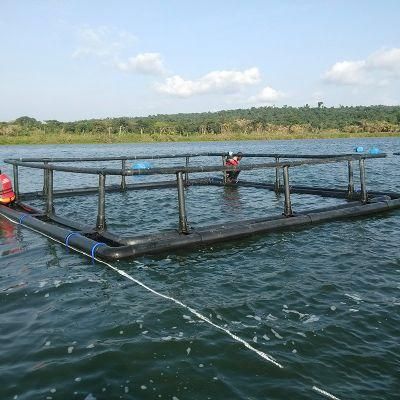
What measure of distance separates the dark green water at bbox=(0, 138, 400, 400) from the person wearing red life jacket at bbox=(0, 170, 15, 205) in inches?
127

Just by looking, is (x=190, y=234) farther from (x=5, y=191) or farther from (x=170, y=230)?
(x=5, y=191)

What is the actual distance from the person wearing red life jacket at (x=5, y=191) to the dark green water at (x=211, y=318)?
10.5 ft

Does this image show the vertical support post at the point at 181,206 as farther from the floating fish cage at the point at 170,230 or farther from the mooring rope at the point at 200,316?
the mooring rope at the point at 200,316

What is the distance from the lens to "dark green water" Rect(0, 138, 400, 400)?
15.0 feet

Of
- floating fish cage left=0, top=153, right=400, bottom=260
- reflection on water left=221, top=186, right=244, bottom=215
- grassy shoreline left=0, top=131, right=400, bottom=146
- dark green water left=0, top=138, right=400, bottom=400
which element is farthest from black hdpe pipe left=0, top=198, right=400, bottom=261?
grassy shoreline left=0, top=131, right=400, bottom=146

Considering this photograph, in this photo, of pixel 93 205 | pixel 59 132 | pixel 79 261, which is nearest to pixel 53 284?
pixel 79 261

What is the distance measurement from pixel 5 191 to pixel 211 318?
383 inches

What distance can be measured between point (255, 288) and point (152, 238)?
2850 mm

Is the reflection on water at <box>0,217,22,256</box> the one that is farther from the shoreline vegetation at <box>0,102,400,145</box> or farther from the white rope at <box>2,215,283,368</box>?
the shoreline vegetation at <box>0,102,400,145</box>

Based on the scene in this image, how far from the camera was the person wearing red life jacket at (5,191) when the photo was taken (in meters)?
13.2

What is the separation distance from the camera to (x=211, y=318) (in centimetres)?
604

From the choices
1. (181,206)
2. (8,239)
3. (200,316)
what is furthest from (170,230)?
(200,316)

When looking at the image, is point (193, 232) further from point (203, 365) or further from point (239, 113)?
point (239, 113)

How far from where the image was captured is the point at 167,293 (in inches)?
276
